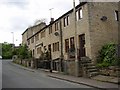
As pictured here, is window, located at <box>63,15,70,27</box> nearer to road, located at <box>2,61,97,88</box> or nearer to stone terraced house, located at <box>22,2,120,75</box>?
stone terraced house, located at <box>22,2,120,75</box>

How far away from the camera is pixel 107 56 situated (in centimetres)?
2630

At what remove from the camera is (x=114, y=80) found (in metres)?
20.3

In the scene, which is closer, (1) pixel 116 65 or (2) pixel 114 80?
(2) pixel 114 80

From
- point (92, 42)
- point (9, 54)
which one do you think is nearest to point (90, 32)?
point (92, 42)

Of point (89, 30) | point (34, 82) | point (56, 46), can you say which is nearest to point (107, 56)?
point (89, 30)

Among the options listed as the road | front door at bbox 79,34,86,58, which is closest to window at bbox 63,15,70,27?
front door at bbox 79,34,86,58

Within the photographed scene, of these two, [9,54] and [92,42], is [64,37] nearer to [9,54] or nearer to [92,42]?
[92,42]

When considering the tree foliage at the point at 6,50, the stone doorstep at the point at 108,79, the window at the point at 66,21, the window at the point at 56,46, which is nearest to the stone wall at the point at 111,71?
the stone doorstep at the point at 108,79

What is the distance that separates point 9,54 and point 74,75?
224ft

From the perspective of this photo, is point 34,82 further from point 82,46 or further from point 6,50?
point 6,50

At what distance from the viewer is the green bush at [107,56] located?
80.2ft

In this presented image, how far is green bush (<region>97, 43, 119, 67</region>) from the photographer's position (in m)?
24.4

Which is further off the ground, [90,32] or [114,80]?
[90,32]

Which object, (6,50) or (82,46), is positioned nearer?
(82,46)
